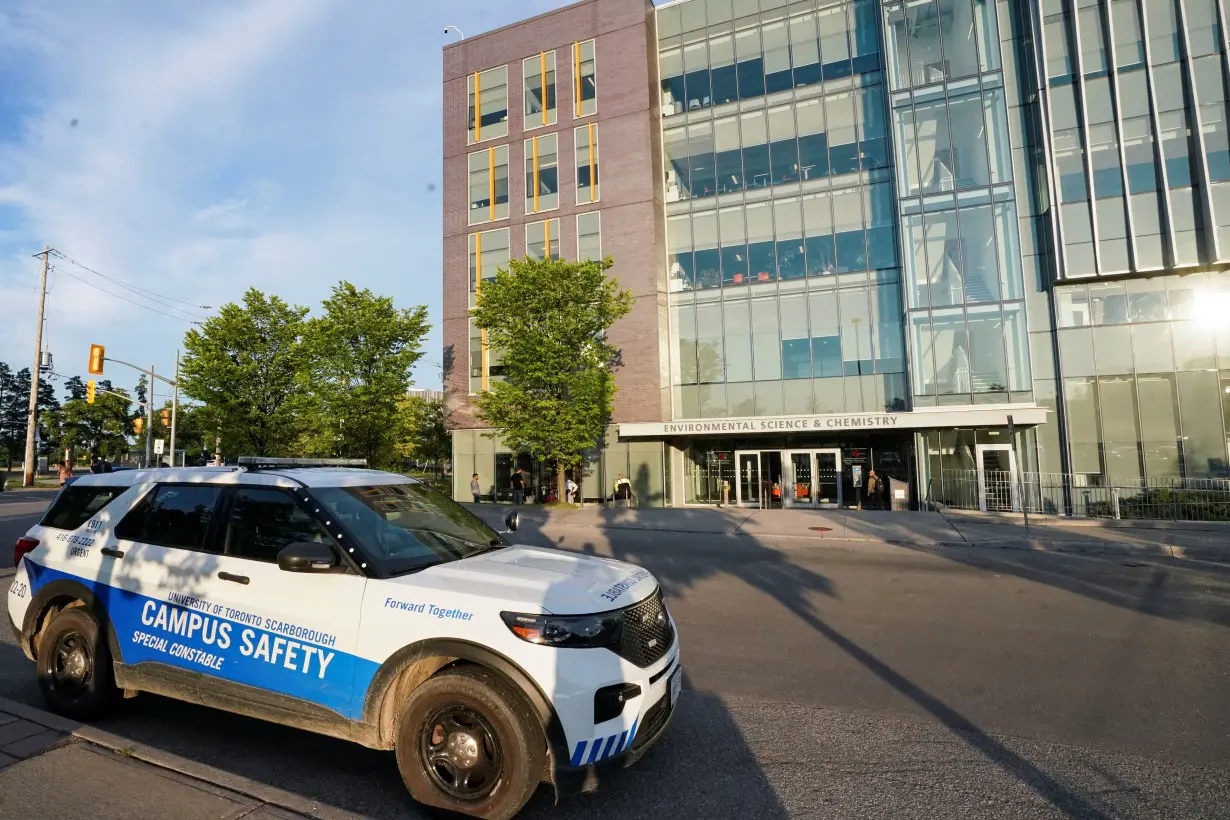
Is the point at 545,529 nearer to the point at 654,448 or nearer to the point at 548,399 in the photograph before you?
the point at 548,399

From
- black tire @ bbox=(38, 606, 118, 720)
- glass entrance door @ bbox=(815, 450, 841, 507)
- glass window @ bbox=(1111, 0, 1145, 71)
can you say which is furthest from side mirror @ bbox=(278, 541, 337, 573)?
glass window @ bbox=(1111, 0, 1145, 71)

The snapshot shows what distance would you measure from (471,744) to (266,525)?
1756mm

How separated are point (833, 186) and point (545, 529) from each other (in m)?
16.8

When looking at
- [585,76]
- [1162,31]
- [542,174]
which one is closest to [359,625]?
[542,174]

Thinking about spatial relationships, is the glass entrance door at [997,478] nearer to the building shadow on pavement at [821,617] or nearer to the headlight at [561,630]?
the building shadow on pavement at [821,617]

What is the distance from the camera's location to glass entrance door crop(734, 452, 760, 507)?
83.6 ft

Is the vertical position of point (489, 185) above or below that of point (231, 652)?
above

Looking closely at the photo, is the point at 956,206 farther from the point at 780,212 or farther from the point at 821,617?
the point at 821,617

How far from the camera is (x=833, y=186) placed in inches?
979

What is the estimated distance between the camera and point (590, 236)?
27547mm

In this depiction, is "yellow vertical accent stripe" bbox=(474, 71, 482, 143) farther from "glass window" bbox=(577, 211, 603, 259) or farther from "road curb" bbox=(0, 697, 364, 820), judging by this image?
"road curb" bbox=(0, 697, 364, 820)

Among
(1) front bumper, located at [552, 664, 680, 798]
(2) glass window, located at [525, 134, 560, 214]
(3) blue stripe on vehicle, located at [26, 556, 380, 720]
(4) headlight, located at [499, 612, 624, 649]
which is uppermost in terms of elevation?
(2) glass window, located at [525, 134, 560, 214]

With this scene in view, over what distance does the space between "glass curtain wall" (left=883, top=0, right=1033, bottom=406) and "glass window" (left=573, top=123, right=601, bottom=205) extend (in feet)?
37.5

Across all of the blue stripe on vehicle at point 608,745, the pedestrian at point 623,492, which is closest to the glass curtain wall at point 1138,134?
the pedestrian at point 623,492
